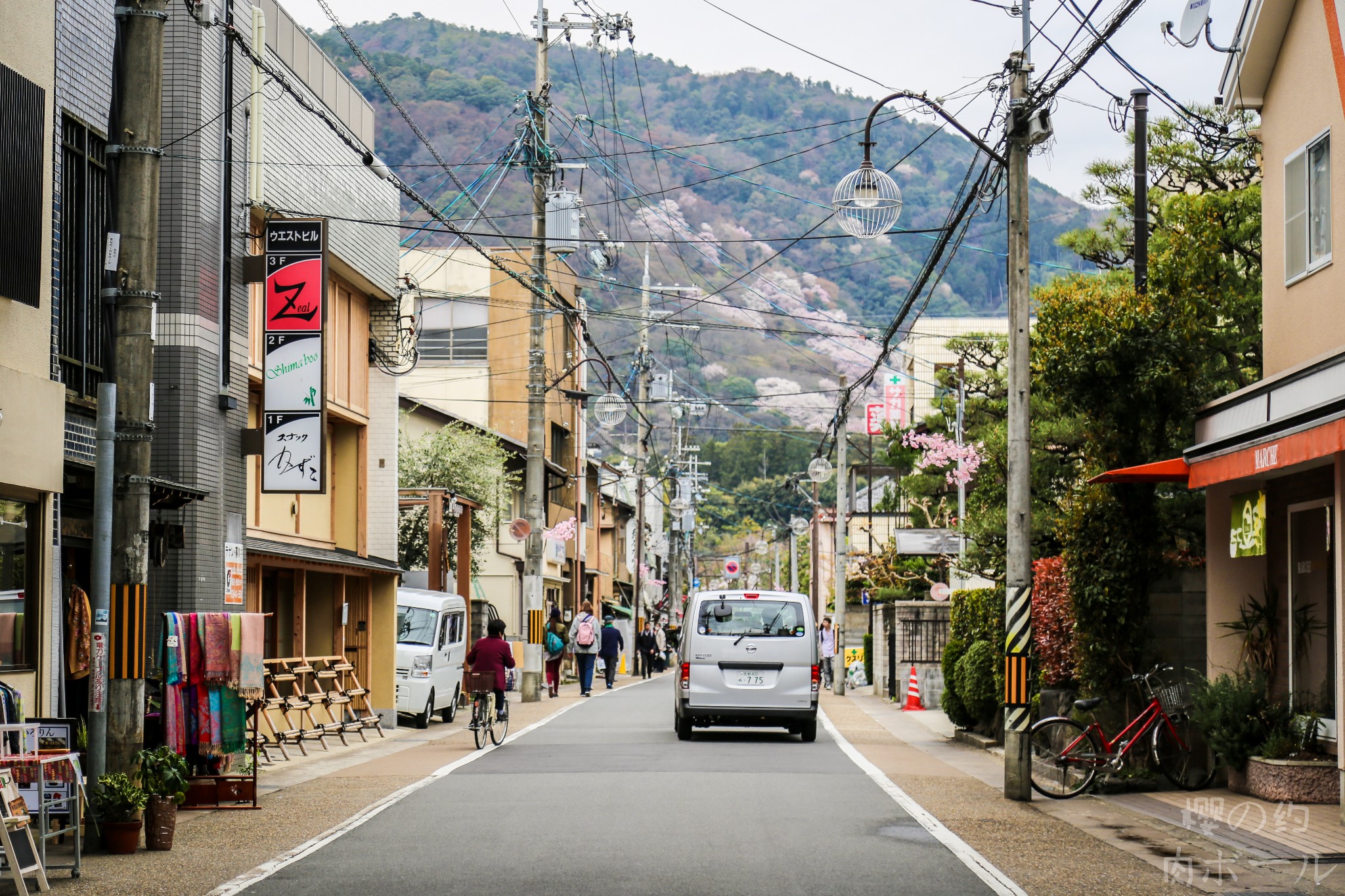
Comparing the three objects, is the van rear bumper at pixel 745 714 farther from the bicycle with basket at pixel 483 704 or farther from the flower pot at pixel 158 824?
the flower pot at pixel 158 824

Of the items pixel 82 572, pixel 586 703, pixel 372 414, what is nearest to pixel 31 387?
pixel 82 572

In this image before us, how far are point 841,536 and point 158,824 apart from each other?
30.5 m

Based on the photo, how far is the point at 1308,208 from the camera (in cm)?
1503

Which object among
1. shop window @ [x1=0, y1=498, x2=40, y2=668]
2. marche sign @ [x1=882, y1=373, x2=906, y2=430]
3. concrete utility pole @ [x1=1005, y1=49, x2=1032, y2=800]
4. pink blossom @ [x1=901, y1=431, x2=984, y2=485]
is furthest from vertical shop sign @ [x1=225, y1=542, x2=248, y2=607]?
marche sign @ [x1=882, y1=373, x2=906, y2=430]

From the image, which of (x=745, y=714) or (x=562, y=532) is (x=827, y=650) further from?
(x=745, y=714)

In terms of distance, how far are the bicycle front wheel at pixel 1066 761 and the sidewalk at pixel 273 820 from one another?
6.64m

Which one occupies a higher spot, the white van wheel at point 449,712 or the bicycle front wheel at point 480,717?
the bicycle front wheel at point 480,717

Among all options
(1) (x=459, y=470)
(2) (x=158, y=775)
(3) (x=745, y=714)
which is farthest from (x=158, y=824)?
(1) (x=459, y=470)

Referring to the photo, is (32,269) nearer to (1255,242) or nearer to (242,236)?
(242,236)

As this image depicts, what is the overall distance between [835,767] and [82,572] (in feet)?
28.6

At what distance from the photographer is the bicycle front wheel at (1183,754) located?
15.3 m

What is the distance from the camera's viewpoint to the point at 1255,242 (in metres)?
21.2

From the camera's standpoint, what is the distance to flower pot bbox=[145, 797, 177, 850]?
1133cm

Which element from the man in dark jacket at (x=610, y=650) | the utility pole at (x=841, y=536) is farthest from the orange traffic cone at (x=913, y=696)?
the man in dark jacket at (x=610, y=650)
